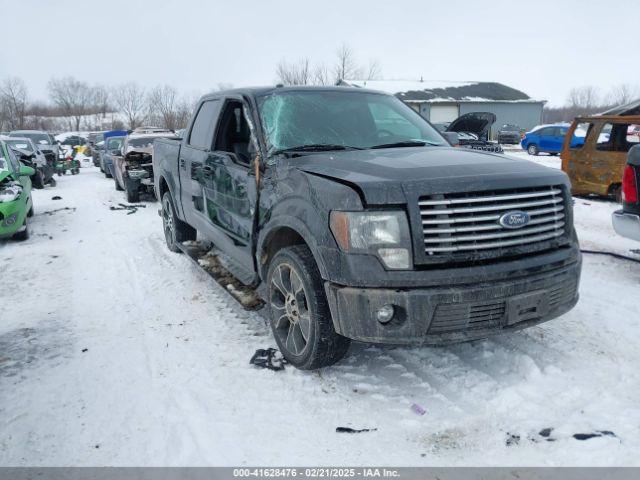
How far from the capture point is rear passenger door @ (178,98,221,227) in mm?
4945

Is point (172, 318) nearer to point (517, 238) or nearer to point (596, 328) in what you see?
point (517, 238)

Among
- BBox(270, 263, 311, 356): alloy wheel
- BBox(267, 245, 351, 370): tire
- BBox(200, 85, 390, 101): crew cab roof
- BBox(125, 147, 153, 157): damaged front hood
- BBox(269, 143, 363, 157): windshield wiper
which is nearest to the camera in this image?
BBox(267, 245, 351, 370): tire

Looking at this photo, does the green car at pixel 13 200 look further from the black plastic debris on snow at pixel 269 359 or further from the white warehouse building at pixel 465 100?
the white warehouse building at pixel 465 100

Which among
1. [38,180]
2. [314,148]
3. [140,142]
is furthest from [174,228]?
[38,180]

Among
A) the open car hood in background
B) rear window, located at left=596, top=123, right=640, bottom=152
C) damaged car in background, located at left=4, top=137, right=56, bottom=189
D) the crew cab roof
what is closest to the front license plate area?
the crew cab roof

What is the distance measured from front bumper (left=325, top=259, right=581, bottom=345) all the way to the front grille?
236 millimetres

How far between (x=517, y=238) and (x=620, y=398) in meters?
1.16

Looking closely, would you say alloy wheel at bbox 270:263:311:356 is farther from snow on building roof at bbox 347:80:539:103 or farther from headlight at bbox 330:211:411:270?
snow on building roof at bbox 347:80:539:103

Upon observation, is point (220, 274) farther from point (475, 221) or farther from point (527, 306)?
point (527, 306)

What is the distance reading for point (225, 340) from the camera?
3977 millimetres

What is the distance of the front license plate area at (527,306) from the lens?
2867 millimetres

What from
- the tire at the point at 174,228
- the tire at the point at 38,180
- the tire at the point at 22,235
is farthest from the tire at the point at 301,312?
the tire at the point at 38,180

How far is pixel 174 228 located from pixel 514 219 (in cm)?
475

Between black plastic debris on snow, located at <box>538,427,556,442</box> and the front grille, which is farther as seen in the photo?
the front grille
